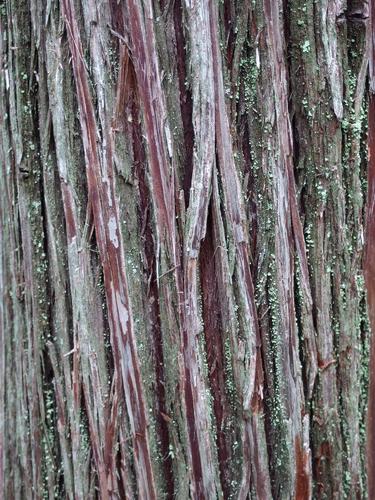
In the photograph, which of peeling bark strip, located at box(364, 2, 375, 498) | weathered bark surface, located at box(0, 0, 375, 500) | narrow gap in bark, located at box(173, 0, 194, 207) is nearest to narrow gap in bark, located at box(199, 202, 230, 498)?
weathered bark surface, located at box(0, 0, 375, 500)

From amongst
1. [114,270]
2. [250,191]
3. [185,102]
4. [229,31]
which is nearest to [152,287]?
[114,270]

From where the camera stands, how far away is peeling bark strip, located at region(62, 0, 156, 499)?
1.19m

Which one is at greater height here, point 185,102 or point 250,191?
point 185,102

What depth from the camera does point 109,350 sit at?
1.21m

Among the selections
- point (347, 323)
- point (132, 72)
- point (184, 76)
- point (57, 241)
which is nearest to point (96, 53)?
point (132, 72)

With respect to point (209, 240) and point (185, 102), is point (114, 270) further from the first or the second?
point (185, 102)

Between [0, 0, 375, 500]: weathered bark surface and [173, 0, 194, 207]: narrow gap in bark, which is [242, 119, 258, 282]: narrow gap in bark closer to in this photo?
[0, 0, 375, 500]: weathered bark surface

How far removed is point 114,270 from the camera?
1.19 meters

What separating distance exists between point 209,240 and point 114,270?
0.67ft

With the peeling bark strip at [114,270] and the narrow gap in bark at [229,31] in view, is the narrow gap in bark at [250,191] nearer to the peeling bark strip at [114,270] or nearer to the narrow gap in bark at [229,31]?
the narrow gap in bark at [229,31]

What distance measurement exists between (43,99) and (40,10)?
19 cm

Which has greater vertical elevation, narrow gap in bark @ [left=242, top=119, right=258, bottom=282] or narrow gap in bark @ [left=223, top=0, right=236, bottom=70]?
narrow gap in bark @ [left=223, top=0, right=236, bottom=70]

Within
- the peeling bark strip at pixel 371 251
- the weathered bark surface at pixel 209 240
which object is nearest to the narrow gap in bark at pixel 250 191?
the weathered bark surface at pixel 209 240

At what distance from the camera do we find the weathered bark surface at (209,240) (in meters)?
1.18
